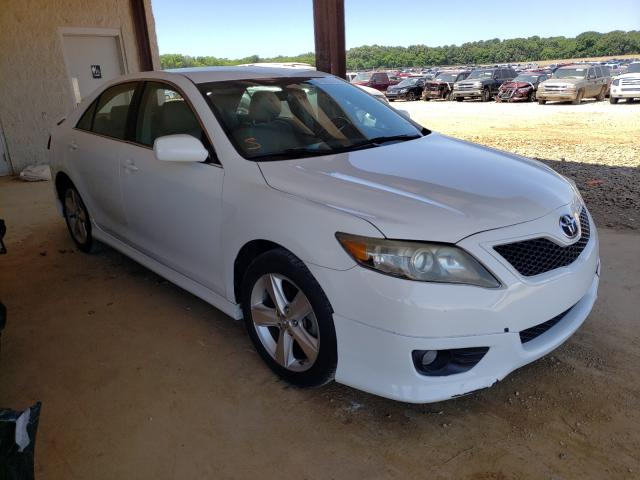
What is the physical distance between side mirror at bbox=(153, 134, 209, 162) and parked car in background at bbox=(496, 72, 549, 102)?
23.2 metres

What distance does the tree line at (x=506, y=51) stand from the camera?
311 ft

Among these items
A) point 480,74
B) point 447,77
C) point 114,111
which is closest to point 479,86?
point 480,74

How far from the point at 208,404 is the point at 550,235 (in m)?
1.84

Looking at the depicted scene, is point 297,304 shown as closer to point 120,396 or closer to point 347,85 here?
point 120,396

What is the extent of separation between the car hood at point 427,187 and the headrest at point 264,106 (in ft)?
1.73

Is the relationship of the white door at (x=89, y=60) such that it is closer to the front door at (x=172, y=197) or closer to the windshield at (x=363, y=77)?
the front door at (x=172, y=197)

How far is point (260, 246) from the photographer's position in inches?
105

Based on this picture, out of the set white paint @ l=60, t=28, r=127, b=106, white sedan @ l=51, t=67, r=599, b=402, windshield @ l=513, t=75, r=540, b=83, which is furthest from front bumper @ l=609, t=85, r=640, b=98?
white sedan @ l=51, t=67, r=599, b=402

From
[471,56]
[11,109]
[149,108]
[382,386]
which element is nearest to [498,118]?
[11,109]

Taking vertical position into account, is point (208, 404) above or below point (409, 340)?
below

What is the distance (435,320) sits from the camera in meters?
2.05

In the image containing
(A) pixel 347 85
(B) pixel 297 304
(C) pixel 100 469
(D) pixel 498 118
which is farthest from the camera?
(D) pixel 498 118

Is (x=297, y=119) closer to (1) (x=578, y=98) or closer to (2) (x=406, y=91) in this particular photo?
(1) (x=578, y=98)

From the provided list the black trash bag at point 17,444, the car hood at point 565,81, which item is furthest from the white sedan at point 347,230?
the car hood at point 565,81
